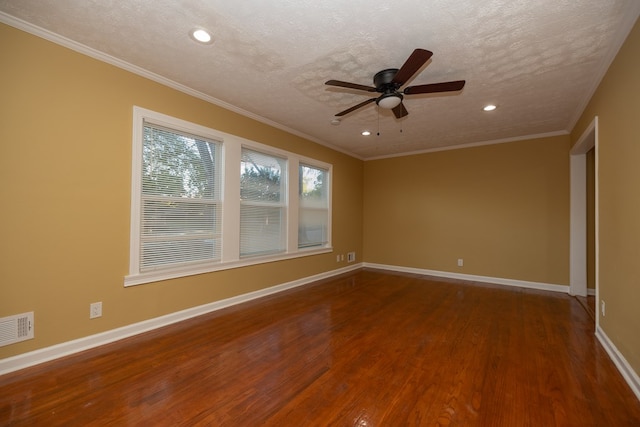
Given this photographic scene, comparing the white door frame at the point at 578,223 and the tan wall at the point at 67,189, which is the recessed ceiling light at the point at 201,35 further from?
the white door frame at the point at 578,223

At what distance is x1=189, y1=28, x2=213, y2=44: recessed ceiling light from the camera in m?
2.16

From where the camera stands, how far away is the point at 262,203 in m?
4.16

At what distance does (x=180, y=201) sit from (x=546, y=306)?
4.96m

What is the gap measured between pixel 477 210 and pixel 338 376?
4463mm

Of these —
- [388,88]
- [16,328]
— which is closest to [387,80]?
[388,88]

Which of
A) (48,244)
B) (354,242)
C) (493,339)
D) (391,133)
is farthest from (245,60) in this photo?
(354,242)

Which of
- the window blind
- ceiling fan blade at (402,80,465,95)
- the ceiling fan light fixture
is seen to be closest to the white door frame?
ceiling fan blade at (402,80,465,95)

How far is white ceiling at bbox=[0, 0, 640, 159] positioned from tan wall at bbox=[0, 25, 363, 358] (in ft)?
0.71

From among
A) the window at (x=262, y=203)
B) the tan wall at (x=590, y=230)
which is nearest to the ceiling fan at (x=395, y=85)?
the window at (x=262, y=203)

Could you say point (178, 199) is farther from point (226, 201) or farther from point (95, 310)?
point (95, 310)

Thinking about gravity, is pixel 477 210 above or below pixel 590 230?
above

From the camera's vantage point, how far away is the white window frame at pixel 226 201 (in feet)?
8.95

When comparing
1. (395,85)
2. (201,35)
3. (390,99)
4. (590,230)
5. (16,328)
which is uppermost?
(201,35)

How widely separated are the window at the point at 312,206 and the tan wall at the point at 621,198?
3.83m
